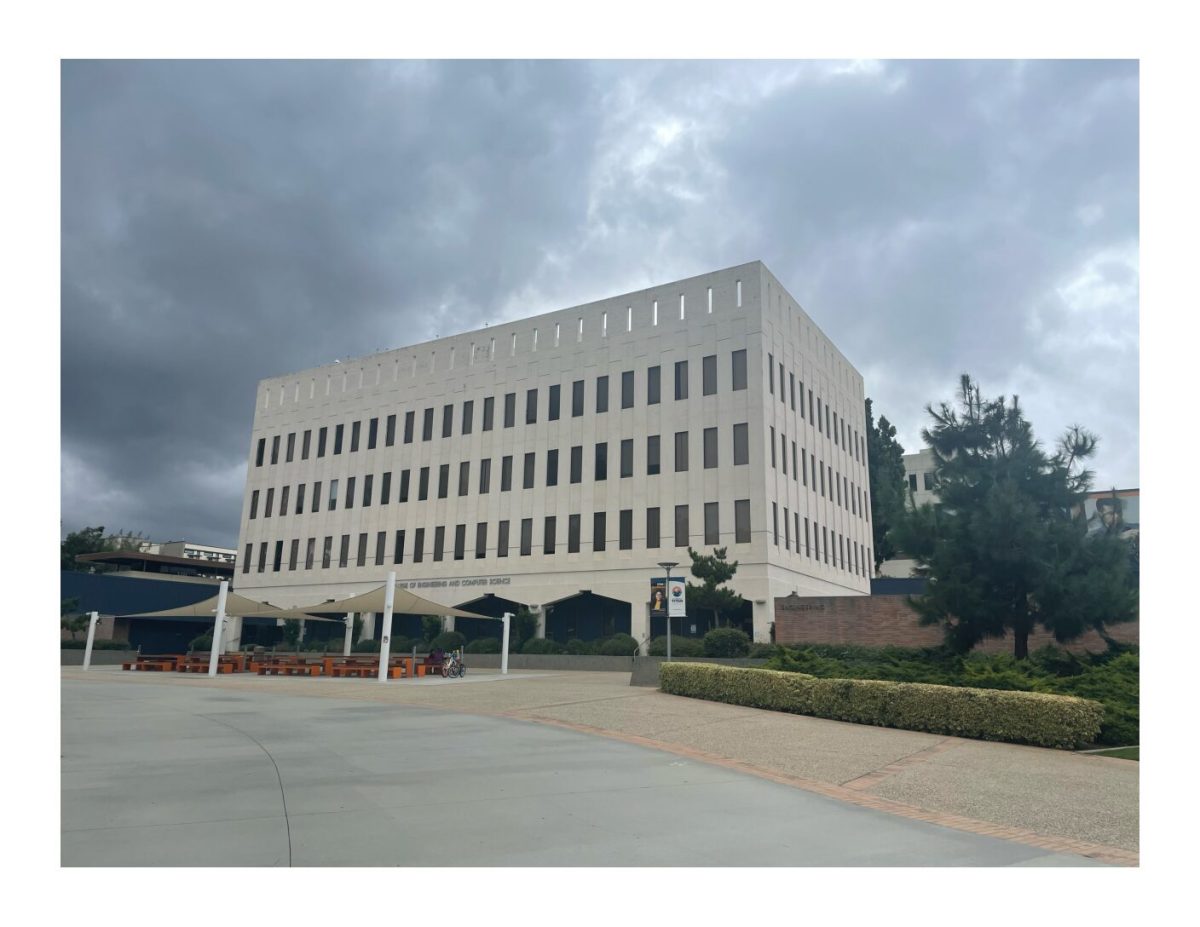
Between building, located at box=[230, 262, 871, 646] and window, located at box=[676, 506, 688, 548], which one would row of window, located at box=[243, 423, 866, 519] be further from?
window, located at box=[676, 506, 688, 548]

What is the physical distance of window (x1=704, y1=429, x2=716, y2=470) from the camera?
37000mm

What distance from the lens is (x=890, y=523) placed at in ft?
61.0

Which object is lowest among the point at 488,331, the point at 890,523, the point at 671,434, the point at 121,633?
the point at 121,633

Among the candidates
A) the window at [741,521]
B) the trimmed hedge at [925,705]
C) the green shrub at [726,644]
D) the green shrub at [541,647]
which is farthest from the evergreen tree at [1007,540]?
the green shrub at [541,647]

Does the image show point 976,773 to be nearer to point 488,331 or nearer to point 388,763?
point 388,763

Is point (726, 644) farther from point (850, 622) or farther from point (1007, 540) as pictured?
point (1007, 540)

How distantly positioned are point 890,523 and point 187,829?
51.8 ft

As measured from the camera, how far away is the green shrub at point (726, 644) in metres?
29.0

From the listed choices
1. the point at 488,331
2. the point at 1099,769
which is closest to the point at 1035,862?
the point at 1099,769

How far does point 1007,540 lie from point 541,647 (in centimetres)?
2271

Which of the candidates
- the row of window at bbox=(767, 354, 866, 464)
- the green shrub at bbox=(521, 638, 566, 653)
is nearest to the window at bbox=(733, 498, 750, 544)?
the row of window at bbox=(767, 354, 866, 464)

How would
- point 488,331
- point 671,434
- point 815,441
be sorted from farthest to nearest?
point 488,331 → point 815,441 → point 671,434

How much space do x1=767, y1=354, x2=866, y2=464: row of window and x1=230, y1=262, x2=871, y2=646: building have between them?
0.15m

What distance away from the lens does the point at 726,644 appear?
29125mm
